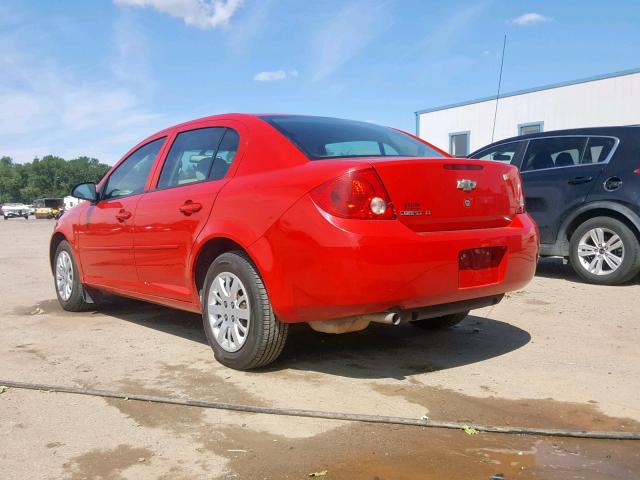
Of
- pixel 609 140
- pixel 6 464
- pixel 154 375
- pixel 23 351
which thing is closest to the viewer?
pixel 6 464

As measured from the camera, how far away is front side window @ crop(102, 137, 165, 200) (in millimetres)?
4762

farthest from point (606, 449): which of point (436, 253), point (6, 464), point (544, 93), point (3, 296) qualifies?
point (544, 93)

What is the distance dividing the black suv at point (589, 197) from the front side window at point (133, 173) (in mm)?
4267

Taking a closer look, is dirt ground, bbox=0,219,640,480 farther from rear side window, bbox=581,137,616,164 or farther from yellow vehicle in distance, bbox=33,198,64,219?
yellow vehicle in distance, bbox=33,198,64,219

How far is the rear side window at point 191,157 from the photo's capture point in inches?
161

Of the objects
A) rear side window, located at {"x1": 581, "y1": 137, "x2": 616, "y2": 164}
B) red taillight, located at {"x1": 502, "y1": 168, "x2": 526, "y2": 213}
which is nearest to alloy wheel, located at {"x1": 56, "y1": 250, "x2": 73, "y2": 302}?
red taillight, located at {"x1": 502, "y1": 168, "x2": 526, "y2": 213}

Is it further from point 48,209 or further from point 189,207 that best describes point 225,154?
point 48,209

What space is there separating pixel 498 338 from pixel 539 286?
2.38 metres

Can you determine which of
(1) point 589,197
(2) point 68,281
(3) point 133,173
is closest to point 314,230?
(3) point 133,173

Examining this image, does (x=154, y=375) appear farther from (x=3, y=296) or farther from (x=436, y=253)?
(x=3, y=296)

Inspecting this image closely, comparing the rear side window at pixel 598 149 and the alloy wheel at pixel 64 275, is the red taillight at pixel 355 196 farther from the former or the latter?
the rear side window at pixel 598 149

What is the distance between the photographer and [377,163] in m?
3.16

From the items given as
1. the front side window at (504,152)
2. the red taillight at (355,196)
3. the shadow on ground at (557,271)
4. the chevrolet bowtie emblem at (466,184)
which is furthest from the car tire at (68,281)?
the shadow on ground at (557,271)

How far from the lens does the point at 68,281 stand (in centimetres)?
581
